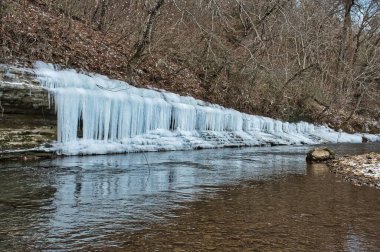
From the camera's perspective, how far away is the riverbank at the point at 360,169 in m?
7.98

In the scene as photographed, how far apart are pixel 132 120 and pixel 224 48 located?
275 inches

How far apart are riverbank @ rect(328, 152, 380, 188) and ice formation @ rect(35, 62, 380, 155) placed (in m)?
5.00

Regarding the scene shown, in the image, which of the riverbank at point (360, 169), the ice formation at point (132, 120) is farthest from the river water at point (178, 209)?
the ice formation at point (132, 120)

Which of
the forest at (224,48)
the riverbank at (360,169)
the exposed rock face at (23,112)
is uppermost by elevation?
the forest at (224,48)

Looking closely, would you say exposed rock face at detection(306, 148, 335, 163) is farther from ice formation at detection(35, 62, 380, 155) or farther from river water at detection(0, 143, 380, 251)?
ice formation at detection(35, 62, 380, 155)

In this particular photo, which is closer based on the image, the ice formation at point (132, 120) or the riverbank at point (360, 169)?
the riverbank at point (360, 169)

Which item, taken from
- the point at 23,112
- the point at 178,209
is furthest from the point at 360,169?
the point at 23,112

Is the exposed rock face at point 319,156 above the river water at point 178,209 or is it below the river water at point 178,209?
above

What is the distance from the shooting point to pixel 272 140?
1695 cm

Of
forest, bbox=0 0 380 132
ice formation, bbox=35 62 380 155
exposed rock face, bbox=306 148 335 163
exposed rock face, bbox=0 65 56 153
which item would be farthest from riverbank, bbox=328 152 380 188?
exposed rock face, bbox=0 65 56 153

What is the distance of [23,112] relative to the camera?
30.4 feet

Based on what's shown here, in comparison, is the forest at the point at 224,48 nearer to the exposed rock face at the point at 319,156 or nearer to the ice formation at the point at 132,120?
the ice formation at the point at 132,120

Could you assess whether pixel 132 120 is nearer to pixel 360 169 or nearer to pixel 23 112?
pixel 23 112

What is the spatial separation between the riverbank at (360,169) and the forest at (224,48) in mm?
2958
